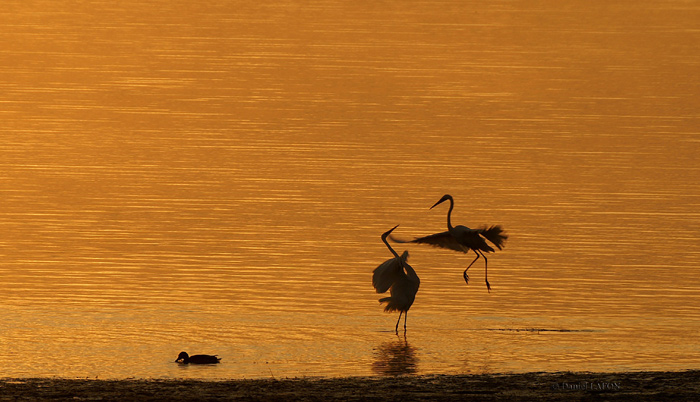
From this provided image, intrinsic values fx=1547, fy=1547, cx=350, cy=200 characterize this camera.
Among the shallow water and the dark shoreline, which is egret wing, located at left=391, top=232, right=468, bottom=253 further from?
the dark shoreline

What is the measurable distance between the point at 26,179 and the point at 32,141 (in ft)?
12.0

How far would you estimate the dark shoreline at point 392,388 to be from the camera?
13.5 metres

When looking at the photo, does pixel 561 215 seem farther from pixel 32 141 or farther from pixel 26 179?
pixel 32 141

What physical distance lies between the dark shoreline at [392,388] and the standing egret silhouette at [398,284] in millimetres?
2830

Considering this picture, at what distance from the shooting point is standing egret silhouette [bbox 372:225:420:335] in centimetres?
1791

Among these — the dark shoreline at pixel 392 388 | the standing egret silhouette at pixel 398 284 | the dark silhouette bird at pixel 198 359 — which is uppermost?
the standing egret silhouette at pixel 398 284

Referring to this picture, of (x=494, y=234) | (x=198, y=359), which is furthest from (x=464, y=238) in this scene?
(x=198, y=359)

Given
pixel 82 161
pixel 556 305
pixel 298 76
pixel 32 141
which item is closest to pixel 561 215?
pixel 556 305

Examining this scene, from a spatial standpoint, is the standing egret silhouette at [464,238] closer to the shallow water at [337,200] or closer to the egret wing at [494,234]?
the egret wing at [494,234]

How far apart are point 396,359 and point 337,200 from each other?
31.9 ft

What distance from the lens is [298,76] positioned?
4059 centimetres

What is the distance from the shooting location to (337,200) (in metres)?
25.9

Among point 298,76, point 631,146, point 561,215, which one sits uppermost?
point 298,76

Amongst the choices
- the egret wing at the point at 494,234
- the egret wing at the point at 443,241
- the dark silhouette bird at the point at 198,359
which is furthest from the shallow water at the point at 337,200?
the egret wing at the point at 494,234
